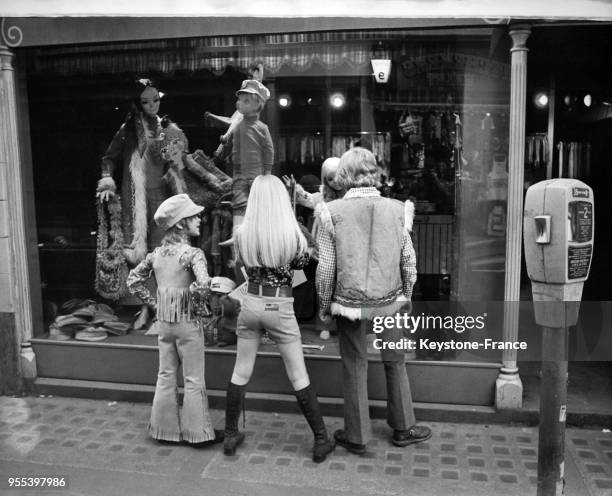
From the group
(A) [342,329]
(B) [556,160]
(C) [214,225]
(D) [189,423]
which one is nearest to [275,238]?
(A) [342,329]

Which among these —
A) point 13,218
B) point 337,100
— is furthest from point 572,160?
point 13,218

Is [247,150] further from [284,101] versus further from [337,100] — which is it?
[337,100]

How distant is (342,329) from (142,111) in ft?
10.0

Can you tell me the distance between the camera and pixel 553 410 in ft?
10.8

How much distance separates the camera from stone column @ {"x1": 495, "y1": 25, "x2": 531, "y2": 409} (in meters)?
4.69

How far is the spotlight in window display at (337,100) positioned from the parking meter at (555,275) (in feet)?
8.83

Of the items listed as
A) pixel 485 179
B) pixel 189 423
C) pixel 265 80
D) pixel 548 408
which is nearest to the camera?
pixel 548 408

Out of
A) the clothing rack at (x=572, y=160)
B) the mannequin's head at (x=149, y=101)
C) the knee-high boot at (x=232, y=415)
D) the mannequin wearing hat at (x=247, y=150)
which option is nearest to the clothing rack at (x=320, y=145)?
the mannequin wearing hat at (x=247, y=150)

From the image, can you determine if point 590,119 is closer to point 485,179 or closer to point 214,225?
point 485,179

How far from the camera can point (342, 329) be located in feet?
14.1

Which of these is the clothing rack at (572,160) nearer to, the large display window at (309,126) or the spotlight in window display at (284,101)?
the large display window at (309,126)

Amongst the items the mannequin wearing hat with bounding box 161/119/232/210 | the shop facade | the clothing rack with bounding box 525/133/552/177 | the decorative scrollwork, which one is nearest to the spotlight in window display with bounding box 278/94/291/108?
the shop facade

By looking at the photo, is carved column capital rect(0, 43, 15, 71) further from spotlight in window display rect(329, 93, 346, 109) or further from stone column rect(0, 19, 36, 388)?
spotlight in window display rect(329, 93, 346, 109)

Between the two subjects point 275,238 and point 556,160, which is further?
point 556,160
